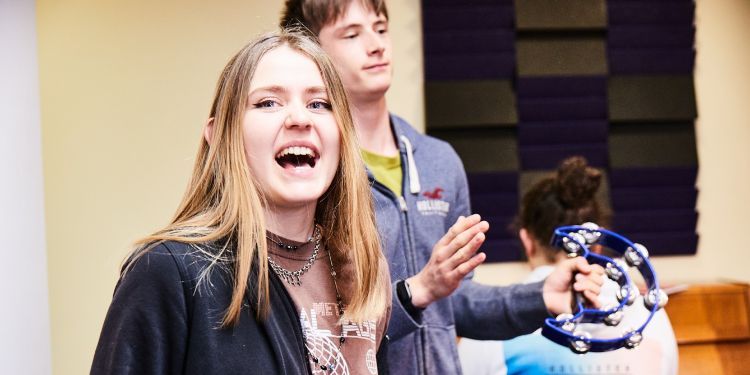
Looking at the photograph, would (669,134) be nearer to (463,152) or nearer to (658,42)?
(658,42)

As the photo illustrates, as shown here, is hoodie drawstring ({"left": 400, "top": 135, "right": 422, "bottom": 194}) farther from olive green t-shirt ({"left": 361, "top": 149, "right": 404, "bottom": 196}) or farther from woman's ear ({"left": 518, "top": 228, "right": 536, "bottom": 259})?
woman's ear ({"left": 518, "top": 228, "right": 536, "bottom": 259})

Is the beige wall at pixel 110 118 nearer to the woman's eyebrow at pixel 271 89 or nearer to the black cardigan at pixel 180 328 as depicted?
the woman's eyebrow at pixel 271 89

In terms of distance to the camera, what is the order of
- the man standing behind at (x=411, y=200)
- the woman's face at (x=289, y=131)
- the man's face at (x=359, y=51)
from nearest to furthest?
the woman's face at (x=289, y=131) < the man standing behind at (x=411, y=200) < the man's face at (x=359, y=51)

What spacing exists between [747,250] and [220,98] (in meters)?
3.46

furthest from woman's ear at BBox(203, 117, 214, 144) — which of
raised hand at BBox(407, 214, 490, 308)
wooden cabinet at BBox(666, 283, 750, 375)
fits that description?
wooden cabinet at BBox(666, 283, 750, 375)

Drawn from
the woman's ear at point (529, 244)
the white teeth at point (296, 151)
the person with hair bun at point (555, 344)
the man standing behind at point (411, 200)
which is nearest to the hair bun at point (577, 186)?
the person with hair bun at point (555, 344)

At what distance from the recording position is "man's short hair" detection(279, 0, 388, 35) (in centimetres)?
259

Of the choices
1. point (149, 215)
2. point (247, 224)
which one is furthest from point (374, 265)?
point (149, 215)

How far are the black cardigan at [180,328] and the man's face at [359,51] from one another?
111 centimetres

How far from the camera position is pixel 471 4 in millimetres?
4250

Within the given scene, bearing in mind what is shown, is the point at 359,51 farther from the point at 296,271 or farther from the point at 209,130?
the point at 296,271

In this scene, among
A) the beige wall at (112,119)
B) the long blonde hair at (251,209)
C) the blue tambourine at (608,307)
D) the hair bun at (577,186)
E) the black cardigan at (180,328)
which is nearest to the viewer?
the black cardigan at (180,328)

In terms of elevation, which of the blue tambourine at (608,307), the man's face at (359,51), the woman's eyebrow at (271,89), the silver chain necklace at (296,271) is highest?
the man's face at (359,51)

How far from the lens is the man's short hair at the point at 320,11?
259 cm
